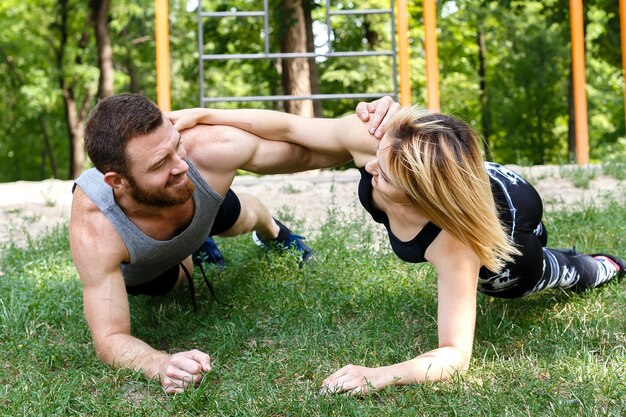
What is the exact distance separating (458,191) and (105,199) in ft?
4.85

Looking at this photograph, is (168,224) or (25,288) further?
(25,288)

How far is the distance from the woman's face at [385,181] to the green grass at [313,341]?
0.66 m

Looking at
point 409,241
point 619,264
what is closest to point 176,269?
point 409,241

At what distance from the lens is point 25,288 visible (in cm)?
403

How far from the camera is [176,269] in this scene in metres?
3.74

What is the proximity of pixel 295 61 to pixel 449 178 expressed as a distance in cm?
827

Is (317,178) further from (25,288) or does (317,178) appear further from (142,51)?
(142,51)

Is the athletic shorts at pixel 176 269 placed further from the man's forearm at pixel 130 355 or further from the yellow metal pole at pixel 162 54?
the yellow metal pole at pixel 162 54

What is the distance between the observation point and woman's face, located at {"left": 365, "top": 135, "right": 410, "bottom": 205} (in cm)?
263

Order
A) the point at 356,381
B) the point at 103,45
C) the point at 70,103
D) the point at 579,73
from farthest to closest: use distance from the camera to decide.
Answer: the point at 70,103, the point at 103,45, the point at 579,73, the point at 356,381

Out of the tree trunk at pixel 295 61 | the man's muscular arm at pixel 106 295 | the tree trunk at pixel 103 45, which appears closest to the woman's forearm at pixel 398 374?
the man's muscular arm at pixel 106 295

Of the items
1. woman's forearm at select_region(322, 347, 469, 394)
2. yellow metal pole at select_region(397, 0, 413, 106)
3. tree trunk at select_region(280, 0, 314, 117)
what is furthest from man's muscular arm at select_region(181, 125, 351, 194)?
tree trunk at select_region(280, 0, 314, 117)

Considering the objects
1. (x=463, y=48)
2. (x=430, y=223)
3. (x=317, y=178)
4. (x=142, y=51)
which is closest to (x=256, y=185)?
(x=317, y=178)

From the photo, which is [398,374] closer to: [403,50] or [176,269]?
[176,269]
